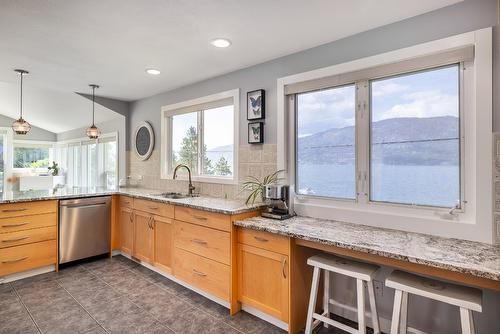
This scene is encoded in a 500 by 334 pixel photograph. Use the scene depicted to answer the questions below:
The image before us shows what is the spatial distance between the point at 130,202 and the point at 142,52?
6.18 ft

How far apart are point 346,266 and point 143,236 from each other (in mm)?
2465

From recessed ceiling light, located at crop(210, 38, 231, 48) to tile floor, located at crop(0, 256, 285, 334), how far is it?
234cm

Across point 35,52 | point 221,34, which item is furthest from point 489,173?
point 35,52

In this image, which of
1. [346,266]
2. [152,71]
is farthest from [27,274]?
[346,266]

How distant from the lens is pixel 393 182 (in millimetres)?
2150

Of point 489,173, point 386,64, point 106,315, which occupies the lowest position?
point 106,315

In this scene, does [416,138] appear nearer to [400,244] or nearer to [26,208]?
[400,244]

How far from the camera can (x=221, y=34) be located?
2.28 metres

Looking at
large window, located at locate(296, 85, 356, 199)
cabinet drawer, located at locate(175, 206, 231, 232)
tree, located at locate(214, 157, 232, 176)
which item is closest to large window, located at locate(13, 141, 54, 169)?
tree, located at locate(214, 157, 232, 176)

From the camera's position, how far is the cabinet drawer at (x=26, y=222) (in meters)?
2.97

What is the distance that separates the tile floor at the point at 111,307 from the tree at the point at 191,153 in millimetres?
1404

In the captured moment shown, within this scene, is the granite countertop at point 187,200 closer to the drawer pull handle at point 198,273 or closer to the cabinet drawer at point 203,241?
the cabinet drawer at point 203,241

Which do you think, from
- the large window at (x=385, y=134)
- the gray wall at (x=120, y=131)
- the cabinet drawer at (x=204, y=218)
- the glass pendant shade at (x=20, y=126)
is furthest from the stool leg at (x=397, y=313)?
the gray wall at (x=120, y=131)

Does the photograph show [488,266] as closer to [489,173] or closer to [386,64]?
[489,173]
